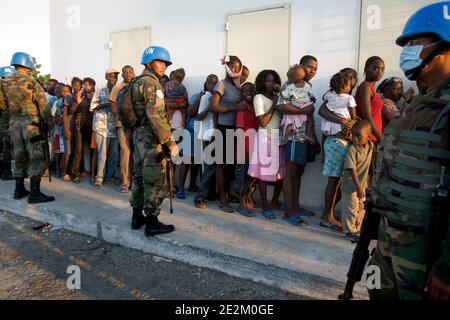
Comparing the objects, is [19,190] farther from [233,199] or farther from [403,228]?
[403,228]

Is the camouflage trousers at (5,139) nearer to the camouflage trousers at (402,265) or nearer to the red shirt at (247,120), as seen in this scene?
the red shirt at (247,120)

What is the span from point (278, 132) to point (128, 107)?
1.74m

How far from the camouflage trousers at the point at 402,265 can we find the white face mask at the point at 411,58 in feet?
2.42

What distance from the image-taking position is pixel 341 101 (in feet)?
12.1

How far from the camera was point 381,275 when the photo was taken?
67.2 inches

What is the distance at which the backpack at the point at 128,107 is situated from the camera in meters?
3.38

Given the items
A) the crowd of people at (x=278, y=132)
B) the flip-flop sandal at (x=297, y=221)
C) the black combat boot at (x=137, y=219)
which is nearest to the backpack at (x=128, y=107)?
the crowd of people at (x=278, y=132)

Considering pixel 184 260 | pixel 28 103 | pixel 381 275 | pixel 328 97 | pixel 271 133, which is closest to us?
pixel 381 275

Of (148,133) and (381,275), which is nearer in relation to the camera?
(381,275)

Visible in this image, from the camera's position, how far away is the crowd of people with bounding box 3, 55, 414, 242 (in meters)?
3.56

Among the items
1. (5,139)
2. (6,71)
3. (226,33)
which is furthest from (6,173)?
(226,33)

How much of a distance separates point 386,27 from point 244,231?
2949 mm
